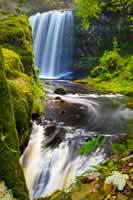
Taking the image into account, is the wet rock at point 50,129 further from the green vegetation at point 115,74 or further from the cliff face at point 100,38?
the cliff face at point 100,38

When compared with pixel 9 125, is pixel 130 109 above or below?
below

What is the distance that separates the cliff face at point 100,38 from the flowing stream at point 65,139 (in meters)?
14.6

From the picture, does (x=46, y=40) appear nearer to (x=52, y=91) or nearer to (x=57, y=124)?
(x=52, y=91)

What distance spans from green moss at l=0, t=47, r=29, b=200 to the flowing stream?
1044 mm

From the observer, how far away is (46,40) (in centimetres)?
3162

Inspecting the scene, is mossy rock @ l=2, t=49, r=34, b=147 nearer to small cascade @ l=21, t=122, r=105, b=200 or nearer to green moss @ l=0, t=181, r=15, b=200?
small cascade @ l=21, t=122, r=105, b=200

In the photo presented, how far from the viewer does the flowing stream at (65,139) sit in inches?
296

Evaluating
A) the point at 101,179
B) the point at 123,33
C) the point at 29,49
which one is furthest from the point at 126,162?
the point at 123,33

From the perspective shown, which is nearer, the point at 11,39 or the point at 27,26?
the point at 11,39

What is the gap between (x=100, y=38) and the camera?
97.1ft

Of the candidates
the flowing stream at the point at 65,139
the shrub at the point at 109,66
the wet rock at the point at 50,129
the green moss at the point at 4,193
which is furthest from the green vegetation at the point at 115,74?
the green moss at the point at 4,193

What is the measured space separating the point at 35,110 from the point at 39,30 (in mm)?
22661

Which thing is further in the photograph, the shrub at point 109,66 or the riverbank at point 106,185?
the shrub at point 109,66

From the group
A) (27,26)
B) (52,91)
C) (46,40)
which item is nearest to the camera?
(27,26)
